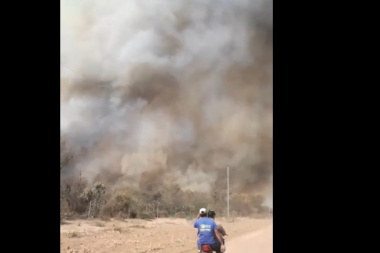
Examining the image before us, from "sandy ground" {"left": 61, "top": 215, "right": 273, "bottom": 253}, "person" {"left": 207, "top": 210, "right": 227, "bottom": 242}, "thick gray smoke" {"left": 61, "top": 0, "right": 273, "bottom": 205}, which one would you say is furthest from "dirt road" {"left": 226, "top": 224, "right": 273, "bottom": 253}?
"thick gray smoke" {"left": 61, "top": 0, "right": 273, "bottom": 205}

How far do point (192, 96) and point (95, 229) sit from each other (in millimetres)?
1404

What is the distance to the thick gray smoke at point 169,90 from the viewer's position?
13.6 feet

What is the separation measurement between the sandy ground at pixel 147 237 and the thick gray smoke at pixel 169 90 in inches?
13.6

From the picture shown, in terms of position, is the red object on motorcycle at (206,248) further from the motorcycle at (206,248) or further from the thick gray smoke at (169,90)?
the thick gray smoke at (169,90)

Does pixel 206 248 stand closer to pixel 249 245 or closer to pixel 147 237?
pixel 249 245

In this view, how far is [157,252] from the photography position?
4102 mm

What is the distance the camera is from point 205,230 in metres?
3.97

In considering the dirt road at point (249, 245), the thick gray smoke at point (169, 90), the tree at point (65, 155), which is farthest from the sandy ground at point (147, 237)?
the tree at point (65, 155)

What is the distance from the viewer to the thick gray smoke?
414 cm

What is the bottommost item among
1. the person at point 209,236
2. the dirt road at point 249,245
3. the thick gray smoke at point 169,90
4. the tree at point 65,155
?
the dirt road at point 249,245

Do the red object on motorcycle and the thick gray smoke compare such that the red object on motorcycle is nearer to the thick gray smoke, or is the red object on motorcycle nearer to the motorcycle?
the motorcycle

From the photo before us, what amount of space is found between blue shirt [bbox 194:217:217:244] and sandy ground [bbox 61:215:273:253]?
0.14 m
